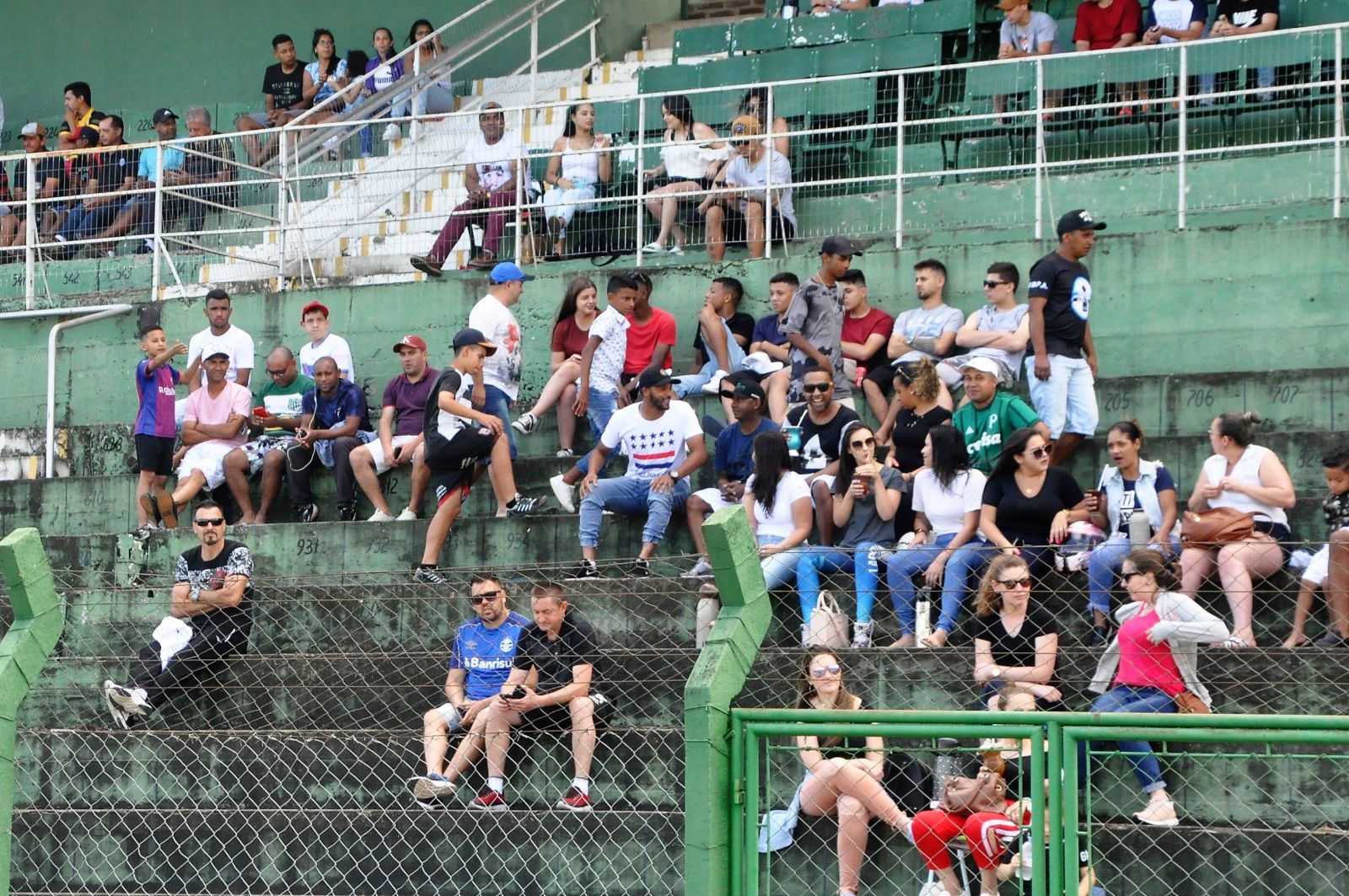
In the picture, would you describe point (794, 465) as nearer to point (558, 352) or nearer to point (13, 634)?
point (558, 352)

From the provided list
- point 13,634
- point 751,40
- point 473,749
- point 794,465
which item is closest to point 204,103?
point 751,40

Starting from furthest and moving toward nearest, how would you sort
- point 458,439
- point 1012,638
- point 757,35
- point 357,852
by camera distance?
point 757,35 → point 458,439 → point 357,852 → point 1012,638

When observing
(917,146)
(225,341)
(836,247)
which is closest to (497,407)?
(836,247)

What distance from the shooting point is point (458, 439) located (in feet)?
35.1

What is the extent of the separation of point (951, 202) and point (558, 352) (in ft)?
11.1

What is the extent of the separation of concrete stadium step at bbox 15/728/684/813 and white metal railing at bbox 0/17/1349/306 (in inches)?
219

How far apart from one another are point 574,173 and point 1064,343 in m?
4.97

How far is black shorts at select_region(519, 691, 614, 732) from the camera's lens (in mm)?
8578

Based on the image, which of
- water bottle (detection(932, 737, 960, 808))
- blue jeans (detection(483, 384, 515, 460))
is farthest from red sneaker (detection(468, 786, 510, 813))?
blue jeans (detection(483, 384, 515, 460))

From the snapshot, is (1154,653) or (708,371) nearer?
(1154,653)

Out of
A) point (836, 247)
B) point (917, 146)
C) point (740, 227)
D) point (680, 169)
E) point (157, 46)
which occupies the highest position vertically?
point (157, 46)

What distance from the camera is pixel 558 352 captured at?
1252 cm

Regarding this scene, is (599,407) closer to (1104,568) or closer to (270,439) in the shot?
(270,439)

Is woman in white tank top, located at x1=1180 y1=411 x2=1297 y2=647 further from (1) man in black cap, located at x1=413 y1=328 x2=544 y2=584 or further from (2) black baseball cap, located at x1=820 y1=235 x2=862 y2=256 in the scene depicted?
(1) man in black cap, located at x1=413 y1=328 x2=544 y2=584
